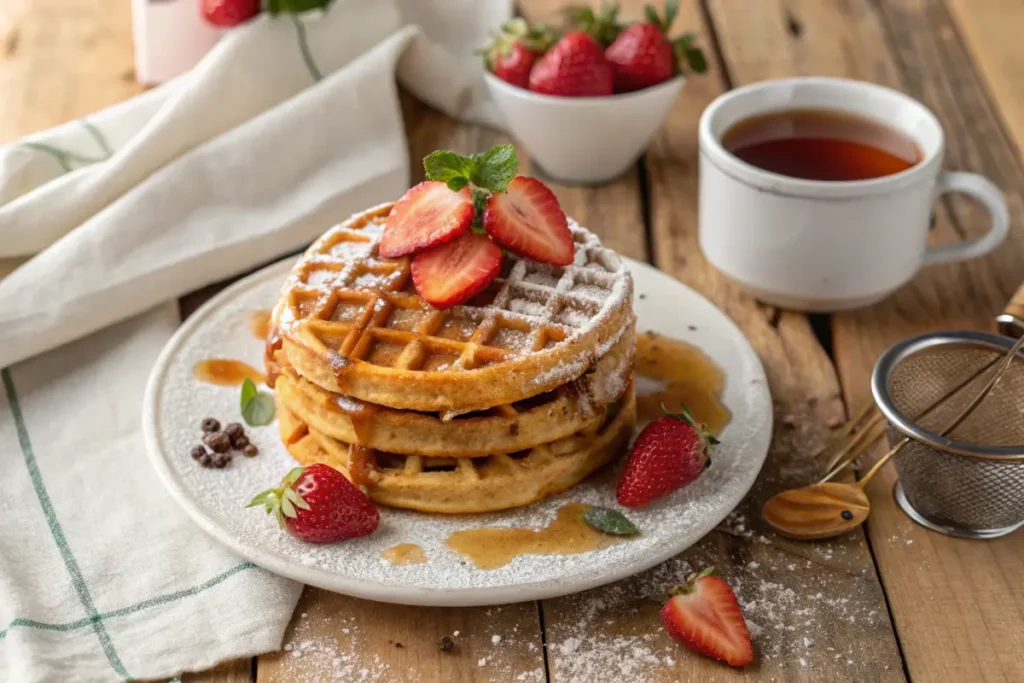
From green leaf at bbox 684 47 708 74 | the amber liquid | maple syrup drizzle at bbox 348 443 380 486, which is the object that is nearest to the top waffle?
maple syrup drizzle at bbox 348 443 380 486

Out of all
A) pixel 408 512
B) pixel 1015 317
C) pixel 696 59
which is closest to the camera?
pixel 408 512

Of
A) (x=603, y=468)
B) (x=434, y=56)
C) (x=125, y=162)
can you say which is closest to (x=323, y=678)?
(x=603, y=468)

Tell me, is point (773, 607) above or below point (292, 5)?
below

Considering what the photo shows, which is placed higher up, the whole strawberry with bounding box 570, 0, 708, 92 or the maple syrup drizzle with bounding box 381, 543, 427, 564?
the whole strawberry with bounding box 570, 0, 708, 92

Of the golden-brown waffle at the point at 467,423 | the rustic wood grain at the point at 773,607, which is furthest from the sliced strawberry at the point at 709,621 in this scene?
the golden-brown waffle at the point at 467,423

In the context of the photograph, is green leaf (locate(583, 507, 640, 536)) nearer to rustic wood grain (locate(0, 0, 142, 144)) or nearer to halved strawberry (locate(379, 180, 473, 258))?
halved strawberry (locate(379, 180, 473, 258))

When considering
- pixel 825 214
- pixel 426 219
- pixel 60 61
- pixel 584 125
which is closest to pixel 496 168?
pixel 426 219

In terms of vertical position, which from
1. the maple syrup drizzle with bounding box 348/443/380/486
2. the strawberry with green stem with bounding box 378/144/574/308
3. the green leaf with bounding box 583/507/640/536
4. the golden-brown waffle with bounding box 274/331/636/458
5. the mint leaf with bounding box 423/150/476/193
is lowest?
the green leaf with bounding box 583/507/640/536

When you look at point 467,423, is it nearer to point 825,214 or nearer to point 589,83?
point 825,214
